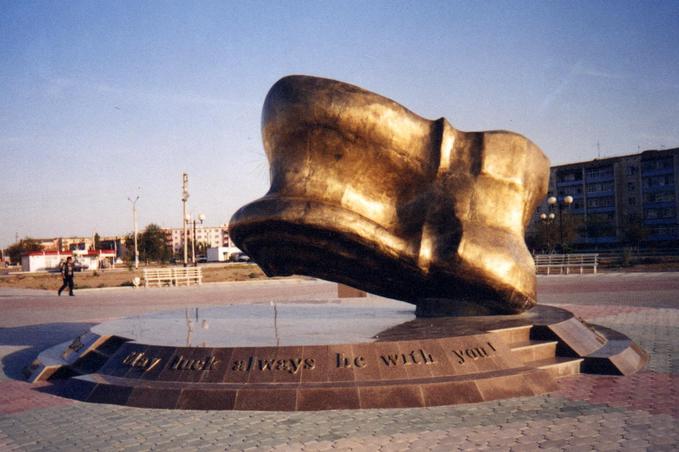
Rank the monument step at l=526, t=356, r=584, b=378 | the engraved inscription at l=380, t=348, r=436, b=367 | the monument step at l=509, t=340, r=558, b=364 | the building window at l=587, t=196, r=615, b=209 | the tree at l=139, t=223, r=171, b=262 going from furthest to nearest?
the tree at l=139, t=223, r=171, b=262, the building window at l=587, t=196, r=615, b=209, the monument step at l=509, t=340, r=558, b=364, the monument step at l=526, t=356, r=584, b=378, the engraved inscription at l=380, t=348, r=436, b=367

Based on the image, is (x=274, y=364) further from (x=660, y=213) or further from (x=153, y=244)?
(x=153, y=244)

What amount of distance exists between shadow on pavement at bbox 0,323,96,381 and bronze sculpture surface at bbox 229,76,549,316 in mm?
4255

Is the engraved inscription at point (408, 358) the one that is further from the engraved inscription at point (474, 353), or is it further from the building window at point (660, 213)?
the building window at point (660, 213)

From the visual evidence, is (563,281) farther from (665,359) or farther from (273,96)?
(273,96)

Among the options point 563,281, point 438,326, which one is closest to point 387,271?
point 438,326

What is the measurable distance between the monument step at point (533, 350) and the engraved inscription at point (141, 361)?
4.58m

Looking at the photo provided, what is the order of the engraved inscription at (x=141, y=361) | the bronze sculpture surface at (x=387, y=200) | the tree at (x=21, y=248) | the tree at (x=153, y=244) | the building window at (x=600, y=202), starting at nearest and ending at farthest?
the engraved inscription at (x=141, y=361) → the bronze sculpture surface at (x=387, y=200) → the building window at (x=600, y=202) → the tree at (x=153, y=244) → the tree at (x=21, y=248)

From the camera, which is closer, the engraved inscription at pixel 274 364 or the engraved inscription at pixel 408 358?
the engraved inscription at pixel 274 364

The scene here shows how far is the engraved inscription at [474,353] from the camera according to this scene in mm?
7867

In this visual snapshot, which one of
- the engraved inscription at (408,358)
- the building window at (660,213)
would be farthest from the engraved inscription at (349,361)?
the building window at (660,213)

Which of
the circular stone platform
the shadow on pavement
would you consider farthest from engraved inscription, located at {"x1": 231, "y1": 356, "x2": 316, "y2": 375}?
the shadow on pavement

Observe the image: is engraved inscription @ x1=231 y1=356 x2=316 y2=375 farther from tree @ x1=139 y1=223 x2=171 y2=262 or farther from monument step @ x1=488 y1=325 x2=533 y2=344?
tree @ x1=139 y1=223 x2=171 y2=262

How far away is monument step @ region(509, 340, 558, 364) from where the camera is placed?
865cm

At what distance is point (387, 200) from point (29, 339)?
29.0ft
